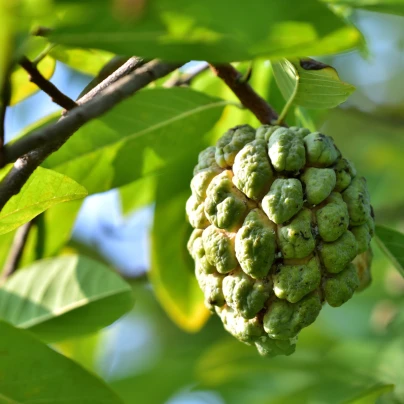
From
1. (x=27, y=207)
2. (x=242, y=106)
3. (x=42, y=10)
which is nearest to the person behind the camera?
(x=42, y=10)

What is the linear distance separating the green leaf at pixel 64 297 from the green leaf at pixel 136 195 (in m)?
0.80

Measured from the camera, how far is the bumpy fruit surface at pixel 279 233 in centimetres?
166

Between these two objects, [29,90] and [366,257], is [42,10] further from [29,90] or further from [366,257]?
[29,90]

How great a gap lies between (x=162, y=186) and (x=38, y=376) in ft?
4.26

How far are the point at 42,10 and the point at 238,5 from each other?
0.30 meters

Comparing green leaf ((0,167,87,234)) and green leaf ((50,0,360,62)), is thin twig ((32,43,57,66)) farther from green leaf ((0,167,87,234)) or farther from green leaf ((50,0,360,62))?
green leaf ((50,0,360,62))

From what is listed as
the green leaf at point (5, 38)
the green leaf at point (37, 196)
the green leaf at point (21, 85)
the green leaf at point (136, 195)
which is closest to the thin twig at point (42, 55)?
the green leaf at point (37, 196)

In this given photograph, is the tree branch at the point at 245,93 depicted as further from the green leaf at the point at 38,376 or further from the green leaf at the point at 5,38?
the green leaf at the point at 5,38

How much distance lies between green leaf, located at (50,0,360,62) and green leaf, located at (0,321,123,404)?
2.78ft

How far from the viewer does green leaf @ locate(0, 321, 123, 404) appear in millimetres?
1679

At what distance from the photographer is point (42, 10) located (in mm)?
993

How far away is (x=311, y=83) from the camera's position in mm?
1770

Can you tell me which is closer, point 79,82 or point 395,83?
point 79,82

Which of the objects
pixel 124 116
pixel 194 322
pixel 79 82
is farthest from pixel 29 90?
pixel 79 82
